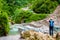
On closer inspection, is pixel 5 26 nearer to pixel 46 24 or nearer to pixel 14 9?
pixel 46 24

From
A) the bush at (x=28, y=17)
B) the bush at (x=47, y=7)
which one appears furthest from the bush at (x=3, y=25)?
the bush at (x=47, y=7)

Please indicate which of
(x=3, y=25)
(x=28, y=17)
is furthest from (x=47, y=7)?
(x=3, y=25)

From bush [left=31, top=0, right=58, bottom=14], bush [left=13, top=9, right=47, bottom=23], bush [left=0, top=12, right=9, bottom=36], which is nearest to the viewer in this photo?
bush [left=0, top=12, right=9, bottom=36]

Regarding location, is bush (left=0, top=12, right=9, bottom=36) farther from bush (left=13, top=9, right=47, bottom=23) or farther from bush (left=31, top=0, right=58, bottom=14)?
bush (left=31, top=0, right=58, bottom=14)

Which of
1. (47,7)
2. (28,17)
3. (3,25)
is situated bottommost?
(28,17)

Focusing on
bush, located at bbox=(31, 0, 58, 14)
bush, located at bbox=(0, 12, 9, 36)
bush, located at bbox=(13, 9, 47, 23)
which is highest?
bush, located at bbox=(0, 12, 9, 36)

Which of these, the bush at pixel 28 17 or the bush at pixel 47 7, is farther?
the bush at pixel 47 7

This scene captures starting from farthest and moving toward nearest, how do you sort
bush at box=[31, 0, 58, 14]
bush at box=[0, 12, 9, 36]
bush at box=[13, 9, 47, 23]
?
bush at box=[31, 0, 58, 14], bush at box=[13, 9, 47, 23], bush at box=[0, 12, 9, 36]

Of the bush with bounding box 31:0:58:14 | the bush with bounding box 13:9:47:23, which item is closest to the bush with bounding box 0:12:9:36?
the bush with bounding box 13:9:47:23

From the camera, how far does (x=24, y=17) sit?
34.8 metres

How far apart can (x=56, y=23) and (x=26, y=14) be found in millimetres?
7668

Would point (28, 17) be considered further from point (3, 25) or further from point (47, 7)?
point (3, 25)

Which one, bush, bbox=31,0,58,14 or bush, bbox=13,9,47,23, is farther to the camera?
bush, bbox=31,0,58,14

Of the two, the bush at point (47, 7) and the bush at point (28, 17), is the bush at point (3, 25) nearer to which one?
the bush at point (28, 17)
